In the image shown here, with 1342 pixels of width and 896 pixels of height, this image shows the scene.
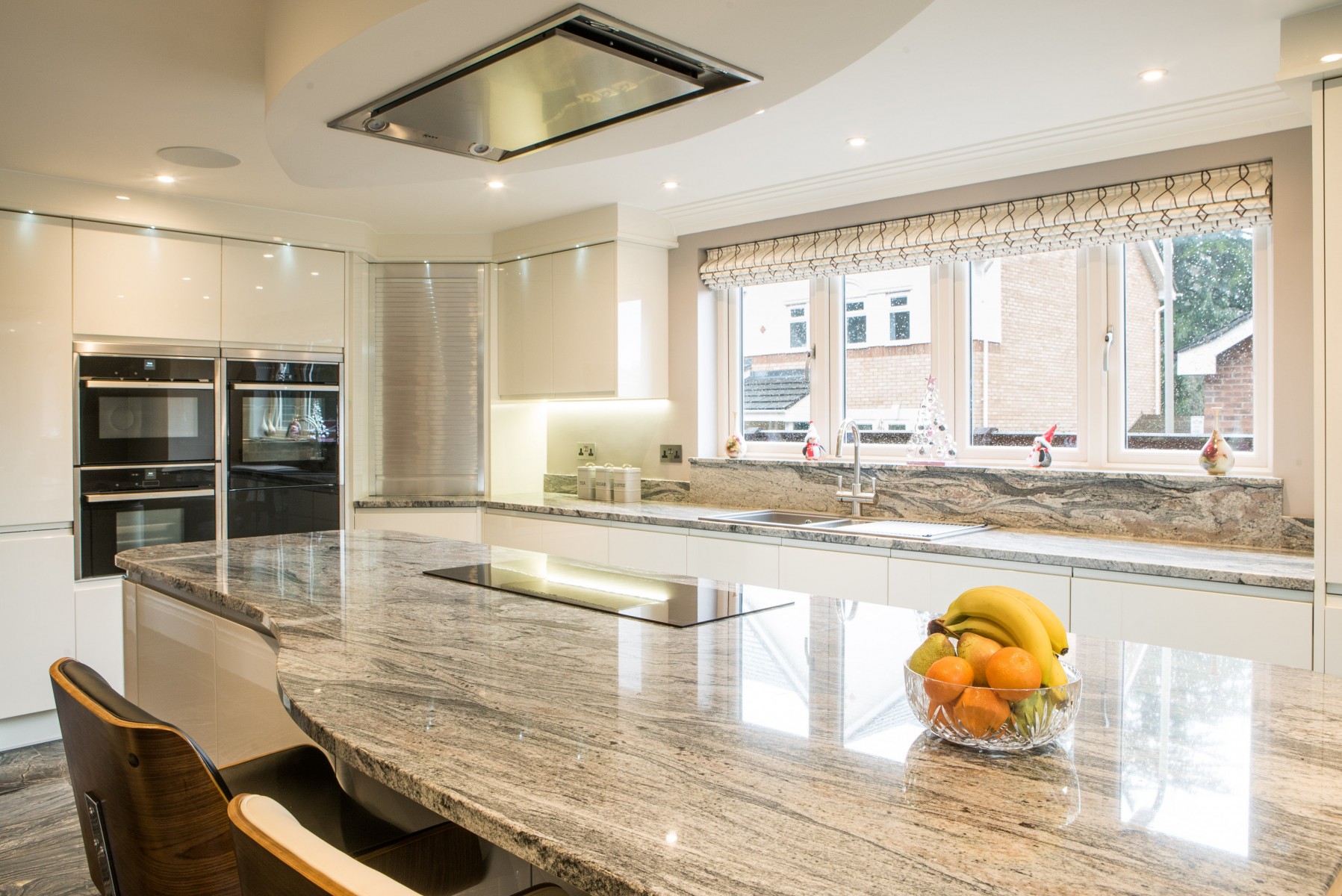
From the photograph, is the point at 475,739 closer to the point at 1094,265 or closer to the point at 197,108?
the point at 197,108

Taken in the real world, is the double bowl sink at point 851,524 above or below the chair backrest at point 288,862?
below

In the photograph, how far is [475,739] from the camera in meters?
1.02

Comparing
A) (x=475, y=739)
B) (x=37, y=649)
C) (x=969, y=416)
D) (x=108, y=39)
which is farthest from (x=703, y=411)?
(x=475, y=739)

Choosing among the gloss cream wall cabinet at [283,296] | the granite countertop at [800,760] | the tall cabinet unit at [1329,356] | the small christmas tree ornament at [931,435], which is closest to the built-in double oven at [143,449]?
the gloss cream wall cabinet at [283,296]

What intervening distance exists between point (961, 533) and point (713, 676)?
2.12m

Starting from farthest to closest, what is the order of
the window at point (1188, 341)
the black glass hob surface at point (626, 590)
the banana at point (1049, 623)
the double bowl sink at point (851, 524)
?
1. the double bowl sink at point (851, 524)
2. the window at point (1188, 341)
3. the black glass hob surface at point (626, 590)
4. the banana at point (1049, 623)

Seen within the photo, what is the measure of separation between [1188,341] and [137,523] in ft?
14.7

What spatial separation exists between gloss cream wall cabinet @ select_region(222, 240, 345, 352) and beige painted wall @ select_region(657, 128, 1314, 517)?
1.81m

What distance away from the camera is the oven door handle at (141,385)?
3.75m

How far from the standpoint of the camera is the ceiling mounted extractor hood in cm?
151

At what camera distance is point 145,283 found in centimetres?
387

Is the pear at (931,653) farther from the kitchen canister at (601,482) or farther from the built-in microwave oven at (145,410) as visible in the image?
the built-in microwave oven at (145,410)

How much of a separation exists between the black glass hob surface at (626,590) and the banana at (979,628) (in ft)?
2.06

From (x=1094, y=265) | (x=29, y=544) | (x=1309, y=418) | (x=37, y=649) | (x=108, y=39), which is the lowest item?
(x=37, y=649)
